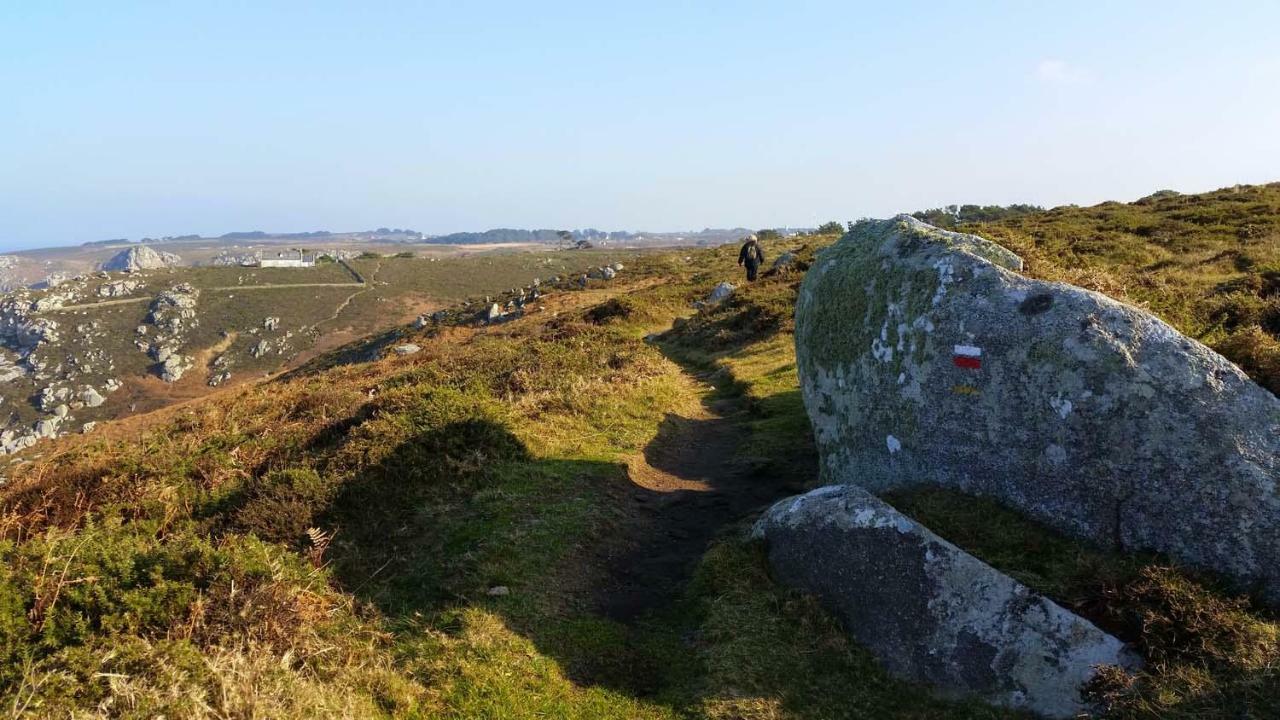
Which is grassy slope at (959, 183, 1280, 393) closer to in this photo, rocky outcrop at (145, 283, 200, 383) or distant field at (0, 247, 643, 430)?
distant field at (0, 247, 643, 430)

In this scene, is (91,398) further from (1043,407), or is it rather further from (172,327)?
Answer: (1043,407)

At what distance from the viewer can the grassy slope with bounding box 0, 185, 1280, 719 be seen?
4.78m

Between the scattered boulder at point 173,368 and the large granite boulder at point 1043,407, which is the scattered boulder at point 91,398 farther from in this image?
the large granite boulder at point 1043,407

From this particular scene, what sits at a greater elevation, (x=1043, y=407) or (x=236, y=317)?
(x=1043, y=407)

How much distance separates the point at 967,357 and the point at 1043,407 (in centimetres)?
96

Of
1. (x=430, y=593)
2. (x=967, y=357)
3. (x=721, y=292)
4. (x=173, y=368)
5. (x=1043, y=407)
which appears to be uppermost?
(x=967, y=357)

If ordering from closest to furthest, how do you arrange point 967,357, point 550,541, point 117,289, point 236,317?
1. point 967,357
2. point 550,541
3. point 236,317
4. point 117,289

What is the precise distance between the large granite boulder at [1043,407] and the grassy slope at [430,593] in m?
0.44

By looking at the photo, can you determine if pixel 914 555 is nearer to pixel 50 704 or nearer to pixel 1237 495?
pixel 1237 495

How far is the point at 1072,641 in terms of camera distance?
5414mm

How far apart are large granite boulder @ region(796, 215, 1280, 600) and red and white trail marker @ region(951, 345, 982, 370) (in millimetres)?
15

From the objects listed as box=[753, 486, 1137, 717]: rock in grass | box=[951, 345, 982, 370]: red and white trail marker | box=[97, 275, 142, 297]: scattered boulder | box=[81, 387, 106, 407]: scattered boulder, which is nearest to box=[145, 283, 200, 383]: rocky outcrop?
box=[81, 387, 106, 407]: scattered boulder

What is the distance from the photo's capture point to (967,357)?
744 cm

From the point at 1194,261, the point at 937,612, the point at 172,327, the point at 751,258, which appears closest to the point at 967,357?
the point at 937,612
